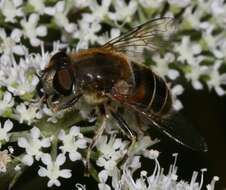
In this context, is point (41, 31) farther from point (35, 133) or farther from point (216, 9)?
point (216, 9)

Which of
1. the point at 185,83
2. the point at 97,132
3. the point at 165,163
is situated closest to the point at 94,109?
the point at 97,132

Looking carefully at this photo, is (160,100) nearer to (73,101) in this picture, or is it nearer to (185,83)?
(73,101)

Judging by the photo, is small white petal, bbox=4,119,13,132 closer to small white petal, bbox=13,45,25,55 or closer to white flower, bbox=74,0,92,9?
small white petal, bbox=13,45,25,55

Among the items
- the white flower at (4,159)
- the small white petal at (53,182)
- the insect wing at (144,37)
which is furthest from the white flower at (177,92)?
the white flower at (4,159)

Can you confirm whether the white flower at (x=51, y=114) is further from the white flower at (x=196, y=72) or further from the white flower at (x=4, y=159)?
the white flower at (x=196, y=72)

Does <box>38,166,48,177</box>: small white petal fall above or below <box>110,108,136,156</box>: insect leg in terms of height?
below

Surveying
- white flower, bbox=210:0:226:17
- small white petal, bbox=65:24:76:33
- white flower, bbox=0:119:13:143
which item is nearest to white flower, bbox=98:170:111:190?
white flower, bbox=0:119:13:143
